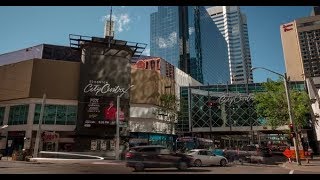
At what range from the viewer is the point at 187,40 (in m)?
170

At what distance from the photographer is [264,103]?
4691 cm

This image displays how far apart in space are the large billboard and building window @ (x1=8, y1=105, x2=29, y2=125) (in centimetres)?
831

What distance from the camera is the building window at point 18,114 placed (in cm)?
4834

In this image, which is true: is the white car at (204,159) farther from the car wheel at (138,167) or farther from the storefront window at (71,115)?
the storefront window at (71,115)

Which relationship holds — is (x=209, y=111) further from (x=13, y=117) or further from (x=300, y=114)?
(x=13, y=117)

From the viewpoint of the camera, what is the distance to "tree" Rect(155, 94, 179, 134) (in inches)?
2343

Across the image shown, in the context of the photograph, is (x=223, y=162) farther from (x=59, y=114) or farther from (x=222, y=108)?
(x=222, y=108)

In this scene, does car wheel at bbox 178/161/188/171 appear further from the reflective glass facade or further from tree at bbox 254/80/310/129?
the reflective glass facade

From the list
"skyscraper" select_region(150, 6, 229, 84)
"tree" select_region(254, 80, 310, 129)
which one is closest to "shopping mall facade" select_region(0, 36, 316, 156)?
"tree" select_region(254, 80, 310, 129)

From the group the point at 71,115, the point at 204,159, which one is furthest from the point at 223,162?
the point at 71,115

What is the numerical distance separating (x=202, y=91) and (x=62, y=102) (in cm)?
4151

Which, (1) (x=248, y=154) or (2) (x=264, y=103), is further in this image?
(2) (x=264, y=103)

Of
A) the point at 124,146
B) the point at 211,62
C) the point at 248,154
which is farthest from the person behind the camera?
the point at 211,62

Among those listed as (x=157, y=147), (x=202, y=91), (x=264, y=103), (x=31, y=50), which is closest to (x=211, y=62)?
(x=202, y=91)
